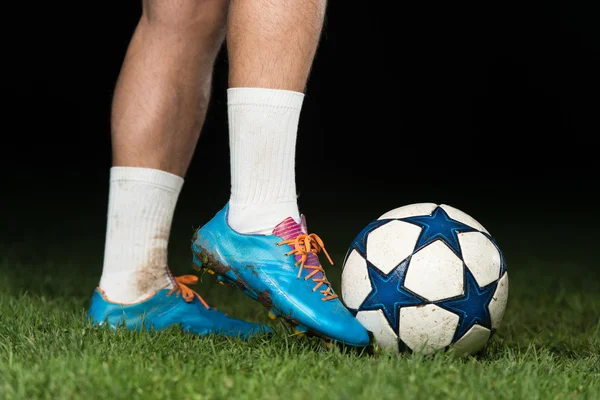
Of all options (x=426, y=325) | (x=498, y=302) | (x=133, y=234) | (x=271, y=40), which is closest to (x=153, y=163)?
(x=133, y=234)

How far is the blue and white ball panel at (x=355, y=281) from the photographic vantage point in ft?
5.76

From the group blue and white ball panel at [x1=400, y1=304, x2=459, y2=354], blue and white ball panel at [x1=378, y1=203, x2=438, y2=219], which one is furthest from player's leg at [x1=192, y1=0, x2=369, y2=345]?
blue and white ball panel at [x1=378, y1=203, x2=438, y2=219]

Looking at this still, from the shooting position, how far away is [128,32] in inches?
498

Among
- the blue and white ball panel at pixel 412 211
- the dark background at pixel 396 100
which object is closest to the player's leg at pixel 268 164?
the blue and white ball panel at pixel 412 211

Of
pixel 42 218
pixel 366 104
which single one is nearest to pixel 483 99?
pixel 366 104

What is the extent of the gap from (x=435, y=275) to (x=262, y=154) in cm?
50

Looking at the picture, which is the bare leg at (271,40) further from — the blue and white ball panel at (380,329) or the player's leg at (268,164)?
the blue and white ball panel at (380,329)

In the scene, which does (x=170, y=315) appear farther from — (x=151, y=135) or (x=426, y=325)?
(x=426, y=325)

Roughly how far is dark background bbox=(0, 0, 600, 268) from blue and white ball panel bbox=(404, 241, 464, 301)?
24.6 feet

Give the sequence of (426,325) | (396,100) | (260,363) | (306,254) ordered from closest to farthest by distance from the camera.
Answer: (260,363), (426,325), (306,254), (396,100)

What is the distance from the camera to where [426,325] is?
1.69 m

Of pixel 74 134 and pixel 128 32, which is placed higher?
pixel 128 32

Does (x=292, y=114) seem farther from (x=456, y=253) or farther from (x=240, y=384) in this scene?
(x=240, y=384)

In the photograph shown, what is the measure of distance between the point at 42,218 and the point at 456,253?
4881mm
